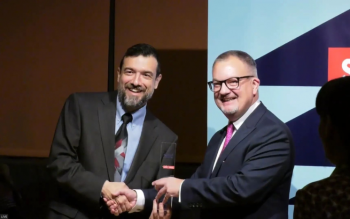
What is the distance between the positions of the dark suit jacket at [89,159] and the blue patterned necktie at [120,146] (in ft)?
0.12

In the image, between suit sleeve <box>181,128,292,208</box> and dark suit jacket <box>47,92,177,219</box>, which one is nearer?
suit sleeve <box>181,128,292,208</box>

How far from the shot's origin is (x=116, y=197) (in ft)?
7.63

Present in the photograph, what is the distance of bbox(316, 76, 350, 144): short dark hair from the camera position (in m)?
1.32

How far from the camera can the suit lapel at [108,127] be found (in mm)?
2414

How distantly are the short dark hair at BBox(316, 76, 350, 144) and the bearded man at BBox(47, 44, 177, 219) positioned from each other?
3.80ft

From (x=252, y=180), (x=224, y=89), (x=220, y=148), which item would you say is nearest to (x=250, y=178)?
(x=252, y=180)

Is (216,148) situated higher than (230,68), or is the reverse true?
(230,68)

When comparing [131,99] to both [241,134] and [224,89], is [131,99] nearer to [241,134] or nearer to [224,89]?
[224,89]

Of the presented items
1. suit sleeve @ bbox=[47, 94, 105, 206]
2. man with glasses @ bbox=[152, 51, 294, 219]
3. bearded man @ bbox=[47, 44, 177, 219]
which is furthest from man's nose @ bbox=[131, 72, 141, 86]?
man with glasses @ bbox=[152, 51, 294, 219]

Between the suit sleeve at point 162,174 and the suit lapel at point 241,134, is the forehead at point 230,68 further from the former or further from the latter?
the suit sleeve at point 162,174

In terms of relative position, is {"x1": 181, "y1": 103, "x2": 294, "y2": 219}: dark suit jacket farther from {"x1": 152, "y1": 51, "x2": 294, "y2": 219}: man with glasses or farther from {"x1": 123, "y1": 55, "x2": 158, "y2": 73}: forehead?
{"x1": 123, "y1": 55, "x2": 158, "y2": 73}: forehead

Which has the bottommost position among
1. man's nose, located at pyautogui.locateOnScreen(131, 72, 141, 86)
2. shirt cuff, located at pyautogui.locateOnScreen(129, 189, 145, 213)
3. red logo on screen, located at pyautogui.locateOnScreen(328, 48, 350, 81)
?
shirt cuff, located at pyautogui.locateOnScreen(129, 189, 145, 213)

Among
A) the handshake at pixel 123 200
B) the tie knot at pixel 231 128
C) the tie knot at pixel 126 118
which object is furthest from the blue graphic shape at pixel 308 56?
the handshake at pixel 123 200

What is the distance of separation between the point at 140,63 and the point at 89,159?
0.60 meters
